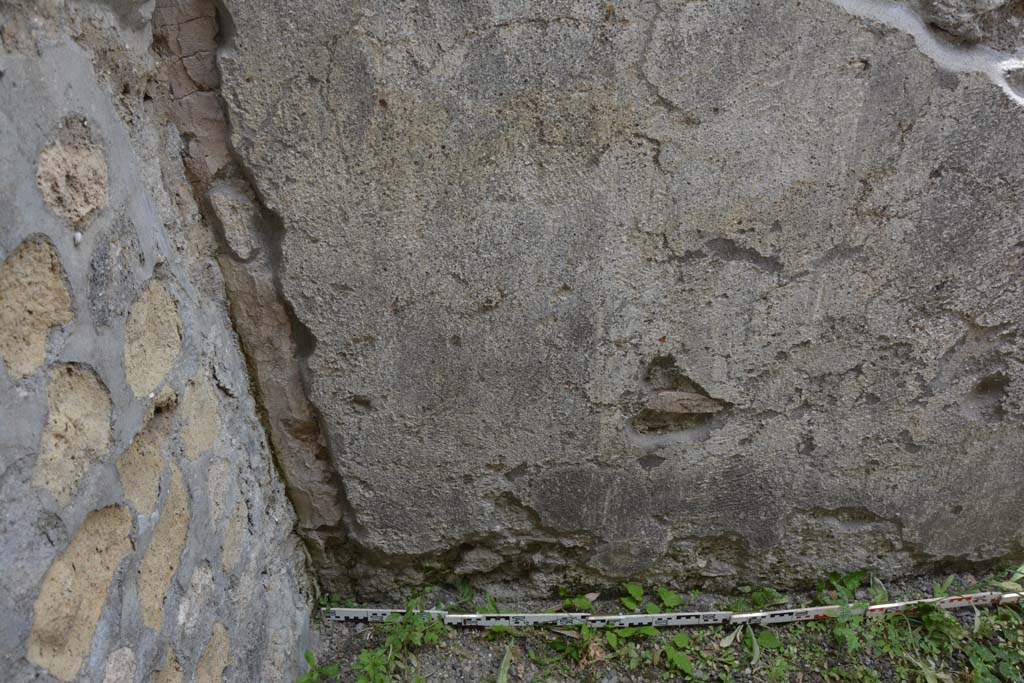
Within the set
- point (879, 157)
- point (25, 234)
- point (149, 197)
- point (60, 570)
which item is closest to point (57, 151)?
point (25, 234)

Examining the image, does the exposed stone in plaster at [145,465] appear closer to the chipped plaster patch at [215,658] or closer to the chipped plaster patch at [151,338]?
the chipped plaster patch at [151,338]

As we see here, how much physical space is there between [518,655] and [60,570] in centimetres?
99

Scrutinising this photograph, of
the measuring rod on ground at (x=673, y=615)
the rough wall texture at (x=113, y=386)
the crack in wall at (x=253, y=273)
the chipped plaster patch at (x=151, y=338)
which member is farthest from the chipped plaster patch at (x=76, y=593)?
the measuring rod on ground at (x=673, y=615)

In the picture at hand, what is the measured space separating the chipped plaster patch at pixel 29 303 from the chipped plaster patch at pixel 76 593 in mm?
226

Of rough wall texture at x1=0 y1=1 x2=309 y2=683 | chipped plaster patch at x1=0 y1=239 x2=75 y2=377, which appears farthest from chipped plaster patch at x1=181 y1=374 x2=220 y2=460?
chipped plaster patch at x1=0 y1=239 x2=75 y2=377

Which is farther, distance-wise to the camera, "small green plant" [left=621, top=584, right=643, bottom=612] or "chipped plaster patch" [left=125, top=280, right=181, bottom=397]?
"small green plant" [left=621, top=584, right=643, bottom=612]

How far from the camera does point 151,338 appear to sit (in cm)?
99

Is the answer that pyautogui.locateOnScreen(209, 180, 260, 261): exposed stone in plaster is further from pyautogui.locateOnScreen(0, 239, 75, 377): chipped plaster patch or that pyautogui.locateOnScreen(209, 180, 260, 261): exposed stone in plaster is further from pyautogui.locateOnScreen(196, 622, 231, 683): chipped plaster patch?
pyautogui.locateOnScreen(196, 622, 231, 683): chipped plaster patch

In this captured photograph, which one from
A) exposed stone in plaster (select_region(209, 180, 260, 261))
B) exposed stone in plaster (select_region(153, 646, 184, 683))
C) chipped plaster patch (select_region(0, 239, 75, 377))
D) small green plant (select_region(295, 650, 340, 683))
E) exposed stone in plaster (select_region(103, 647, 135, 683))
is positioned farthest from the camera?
small green plant (select_region(295, 650, 340, 683))

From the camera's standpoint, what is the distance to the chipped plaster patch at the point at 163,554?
0.97 metres

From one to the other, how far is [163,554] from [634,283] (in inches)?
34.0

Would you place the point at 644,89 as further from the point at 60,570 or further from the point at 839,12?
the point at 60,570

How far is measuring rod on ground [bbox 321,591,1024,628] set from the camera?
1.54 m

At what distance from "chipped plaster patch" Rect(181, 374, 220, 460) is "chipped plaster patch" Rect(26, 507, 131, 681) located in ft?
0.65
